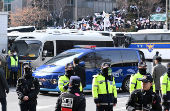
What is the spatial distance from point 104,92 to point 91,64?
25.5 ft

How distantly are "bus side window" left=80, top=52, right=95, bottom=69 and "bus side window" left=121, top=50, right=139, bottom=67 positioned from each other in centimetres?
148

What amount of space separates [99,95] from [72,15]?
72066mm

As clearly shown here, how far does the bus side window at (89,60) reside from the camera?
54.7ft

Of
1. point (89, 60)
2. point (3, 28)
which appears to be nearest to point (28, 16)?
point (3, 28)

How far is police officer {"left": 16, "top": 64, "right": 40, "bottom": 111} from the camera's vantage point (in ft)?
29.0

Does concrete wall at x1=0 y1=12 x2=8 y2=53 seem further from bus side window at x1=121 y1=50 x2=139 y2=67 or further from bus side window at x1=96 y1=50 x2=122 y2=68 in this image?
bus side window at x1=121 y1=50 x2=139 y2=67

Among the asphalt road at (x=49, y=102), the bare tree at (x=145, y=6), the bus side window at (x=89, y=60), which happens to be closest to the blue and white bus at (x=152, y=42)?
the asphalt road at (x=49, y=102)

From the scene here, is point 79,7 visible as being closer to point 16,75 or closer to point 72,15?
point 72,15

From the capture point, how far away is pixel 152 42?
43.5 meters

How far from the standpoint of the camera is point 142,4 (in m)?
74.8

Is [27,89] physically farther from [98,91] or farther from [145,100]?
[145,100]

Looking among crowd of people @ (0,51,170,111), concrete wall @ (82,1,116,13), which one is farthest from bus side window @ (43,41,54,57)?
concrete wall @ (82,1,116,13)

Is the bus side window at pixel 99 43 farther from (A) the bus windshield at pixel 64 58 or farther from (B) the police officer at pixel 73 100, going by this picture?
(B) the police officer at pixel 73 100

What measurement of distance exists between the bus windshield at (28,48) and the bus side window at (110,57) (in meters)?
6.91
